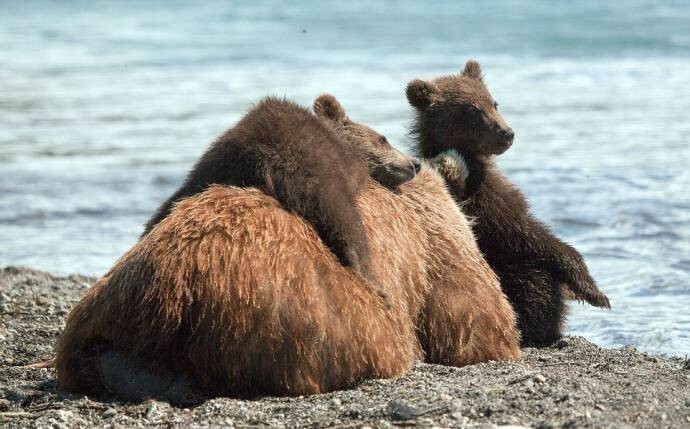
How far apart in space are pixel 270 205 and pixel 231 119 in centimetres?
1608

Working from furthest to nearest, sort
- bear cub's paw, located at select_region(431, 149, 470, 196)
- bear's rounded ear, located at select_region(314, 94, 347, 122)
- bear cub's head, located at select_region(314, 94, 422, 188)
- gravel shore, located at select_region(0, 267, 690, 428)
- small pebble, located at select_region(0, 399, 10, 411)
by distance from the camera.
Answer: bear cub's paw, located at select_region(431, 149, 470, 196) → bear's rounded ear, located at select_region(314, 94, 347, 122) → bear cub's head, located at select_region(314, 94, 422, 188) → small pebble, located at select_region(0, 399, 10, 411) → gravel shore, located at select_region(0, 267, 690, 428)

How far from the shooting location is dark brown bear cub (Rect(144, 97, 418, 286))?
6.06 meters

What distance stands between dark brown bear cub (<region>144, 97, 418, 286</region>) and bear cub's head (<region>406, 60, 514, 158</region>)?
2.84m

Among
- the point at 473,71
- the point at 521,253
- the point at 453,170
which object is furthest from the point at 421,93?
the point at 521,253

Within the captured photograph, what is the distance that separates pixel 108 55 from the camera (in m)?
35.2

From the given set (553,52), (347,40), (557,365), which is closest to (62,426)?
(557,365)

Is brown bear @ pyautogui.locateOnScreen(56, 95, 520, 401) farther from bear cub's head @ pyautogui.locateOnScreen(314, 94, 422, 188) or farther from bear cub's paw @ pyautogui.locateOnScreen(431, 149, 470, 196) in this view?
bear cub's paw @ pyautogui.locateOnScreen(431, 149, 470, 196)

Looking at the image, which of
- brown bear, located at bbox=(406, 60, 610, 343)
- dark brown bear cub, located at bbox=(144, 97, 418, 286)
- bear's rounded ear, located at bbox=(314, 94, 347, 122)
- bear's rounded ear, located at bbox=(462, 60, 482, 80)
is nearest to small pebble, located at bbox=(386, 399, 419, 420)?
dark brown bear cub, located at bbox=(144, 97, 418, 286)

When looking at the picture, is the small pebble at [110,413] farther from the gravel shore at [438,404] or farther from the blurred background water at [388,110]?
the blurred background water at [388,110]

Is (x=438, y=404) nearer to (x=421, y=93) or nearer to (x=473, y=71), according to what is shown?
→ (x=421, y=93)

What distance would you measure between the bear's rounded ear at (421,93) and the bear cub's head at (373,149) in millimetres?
1448

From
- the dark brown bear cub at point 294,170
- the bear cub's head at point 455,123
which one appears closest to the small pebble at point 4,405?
the dark brown bear cub at point 294,170

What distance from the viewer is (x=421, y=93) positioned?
30.3 ft

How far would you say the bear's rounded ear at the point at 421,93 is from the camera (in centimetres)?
920
